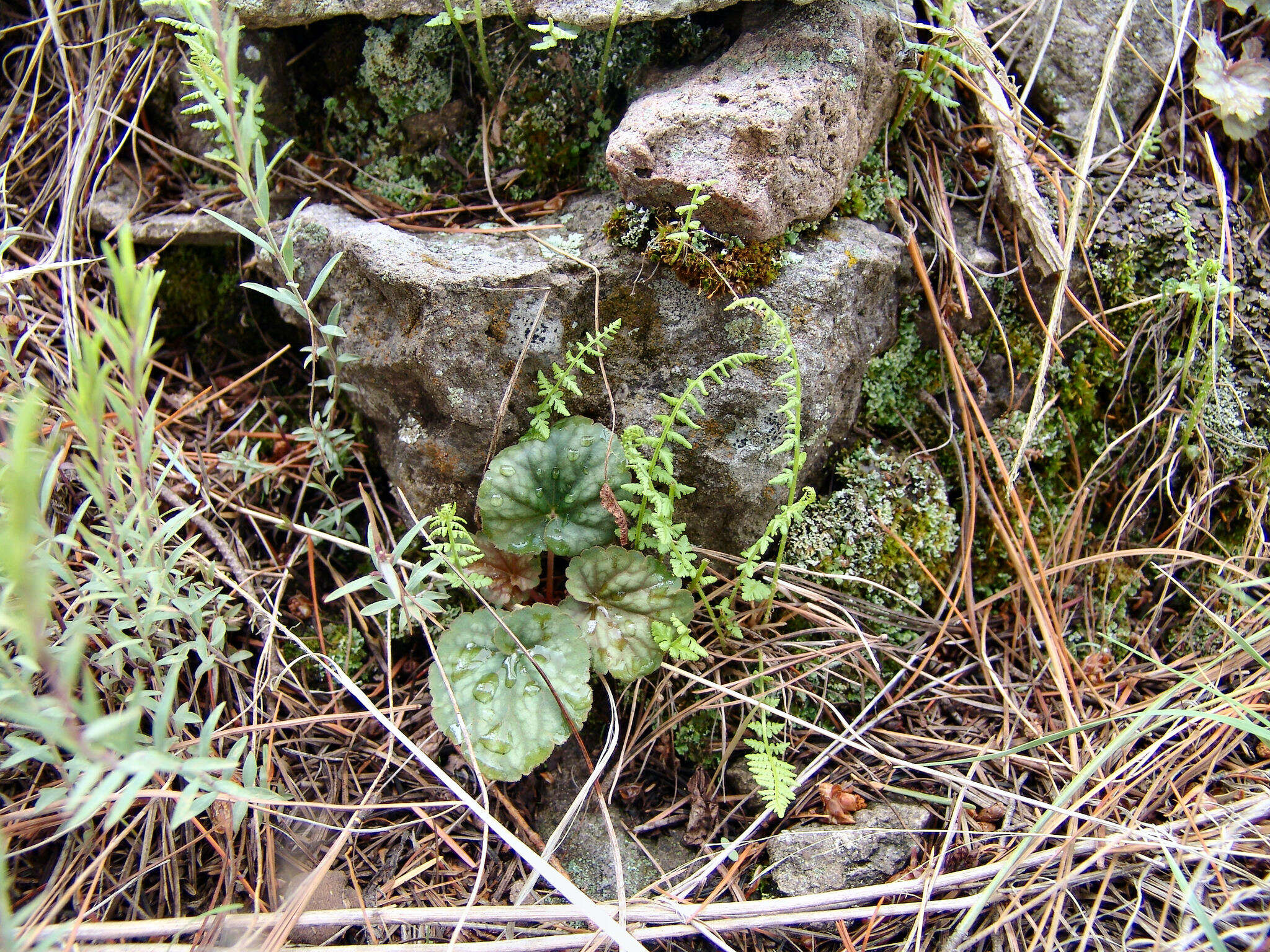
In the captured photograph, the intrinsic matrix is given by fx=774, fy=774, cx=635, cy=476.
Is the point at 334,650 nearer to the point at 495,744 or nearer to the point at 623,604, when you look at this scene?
the point at 495,744

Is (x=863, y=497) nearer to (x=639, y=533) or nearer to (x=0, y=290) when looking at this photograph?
(x=639, y=533)

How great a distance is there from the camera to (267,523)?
7.65 ft

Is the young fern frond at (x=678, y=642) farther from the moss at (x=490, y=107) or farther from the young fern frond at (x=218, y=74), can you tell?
the young fern frond at (x=218, y=74)

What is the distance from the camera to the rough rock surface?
2.11 metres

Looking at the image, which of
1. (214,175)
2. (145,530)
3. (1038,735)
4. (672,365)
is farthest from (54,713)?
(1038,735)

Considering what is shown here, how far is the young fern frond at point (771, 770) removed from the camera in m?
1.83

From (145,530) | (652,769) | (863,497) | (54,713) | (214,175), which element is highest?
(214,175)

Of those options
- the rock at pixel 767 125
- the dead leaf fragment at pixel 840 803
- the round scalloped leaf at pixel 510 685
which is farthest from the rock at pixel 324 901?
the rock at pixel 767 125

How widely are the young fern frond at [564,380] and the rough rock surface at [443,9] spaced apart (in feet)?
2.76

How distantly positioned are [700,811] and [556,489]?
95 cm

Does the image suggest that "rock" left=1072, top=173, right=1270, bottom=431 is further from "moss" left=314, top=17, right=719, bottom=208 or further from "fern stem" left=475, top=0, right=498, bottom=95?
"fern stem" left=475, top=0, right=498, bottom=95

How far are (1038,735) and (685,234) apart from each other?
162cm

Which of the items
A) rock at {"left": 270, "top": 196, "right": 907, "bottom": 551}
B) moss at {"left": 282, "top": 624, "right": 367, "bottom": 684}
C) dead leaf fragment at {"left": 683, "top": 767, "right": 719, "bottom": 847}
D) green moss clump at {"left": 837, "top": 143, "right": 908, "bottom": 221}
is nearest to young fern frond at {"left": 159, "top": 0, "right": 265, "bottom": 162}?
rock at {"left": 270, "top": 196, "right": 907, "bottom": 551}

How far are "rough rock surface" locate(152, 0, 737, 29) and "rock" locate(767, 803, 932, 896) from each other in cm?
218
